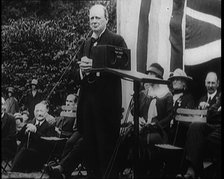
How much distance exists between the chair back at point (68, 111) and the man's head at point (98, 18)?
89 centimetres

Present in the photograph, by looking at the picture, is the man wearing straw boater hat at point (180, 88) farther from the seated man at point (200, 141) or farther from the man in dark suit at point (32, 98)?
the man in dark suit at point (32, 98)

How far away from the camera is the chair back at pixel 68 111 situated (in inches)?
203

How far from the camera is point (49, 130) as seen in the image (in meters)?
5.12

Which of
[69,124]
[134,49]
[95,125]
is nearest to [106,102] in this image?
[95,125]

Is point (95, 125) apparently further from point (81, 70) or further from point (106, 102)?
point (81, 70)

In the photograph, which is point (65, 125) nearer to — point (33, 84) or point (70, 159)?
point (70, 159)

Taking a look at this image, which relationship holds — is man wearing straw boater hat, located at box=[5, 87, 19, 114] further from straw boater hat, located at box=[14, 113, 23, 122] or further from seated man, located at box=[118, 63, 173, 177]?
seated man, located at box=[118, 63, 173, 177]

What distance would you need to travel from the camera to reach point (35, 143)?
5027 mm

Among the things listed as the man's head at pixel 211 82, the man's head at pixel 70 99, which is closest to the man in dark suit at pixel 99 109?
the man's head at pixel 70 99

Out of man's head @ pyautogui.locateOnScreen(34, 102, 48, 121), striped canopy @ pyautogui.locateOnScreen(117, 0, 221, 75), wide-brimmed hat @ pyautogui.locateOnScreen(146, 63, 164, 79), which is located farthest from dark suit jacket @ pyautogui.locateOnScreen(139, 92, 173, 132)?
man's head @ pyautogui.locateOnScreen(34, 102, 48, 121)

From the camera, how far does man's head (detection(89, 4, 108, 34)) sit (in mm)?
4923

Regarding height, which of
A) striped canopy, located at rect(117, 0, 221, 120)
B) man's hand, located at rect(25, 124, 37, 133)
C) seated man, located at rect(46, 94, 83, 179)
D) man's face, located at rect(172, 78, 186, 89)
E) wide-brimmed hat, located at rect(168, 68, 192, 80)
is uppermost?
striped canopy, located at rect(117, 0, 221, 120)

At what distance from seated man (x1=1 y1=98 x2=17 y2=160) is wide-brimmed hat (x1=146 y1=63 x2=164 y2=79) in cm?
165

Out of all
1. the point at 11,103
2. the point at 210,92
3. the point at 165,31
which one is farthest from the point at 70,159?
the point at 165,31
